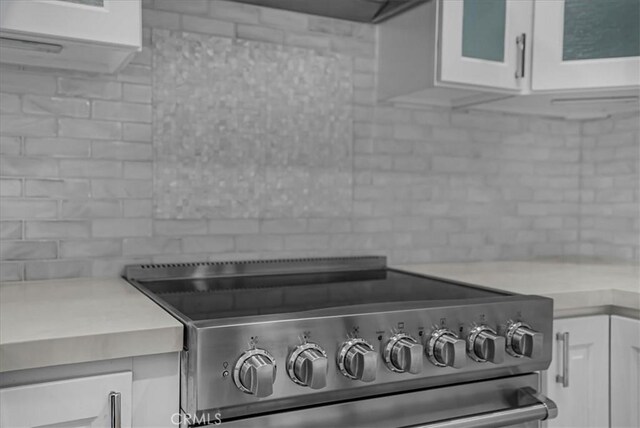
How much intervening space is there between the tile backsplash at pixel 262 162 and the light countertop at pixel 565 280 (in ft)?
0.67

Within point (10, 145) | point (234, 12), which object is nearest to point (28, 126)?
point (10, 145)

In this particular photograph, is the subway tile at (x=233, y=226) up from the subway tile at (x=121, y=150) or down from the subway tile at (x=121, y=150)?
down

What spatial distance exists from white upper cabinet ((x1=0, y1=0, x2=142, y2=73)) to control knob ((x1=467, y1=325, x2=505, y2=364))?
1060mm

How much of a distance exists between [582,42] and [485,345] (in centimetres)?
117

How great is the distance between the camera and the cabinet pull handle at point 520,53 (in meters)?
1.93

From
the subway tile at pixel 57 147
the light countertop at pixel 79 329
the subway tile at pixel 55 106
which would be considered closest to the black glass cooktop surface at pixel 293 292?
the light countertop at pixel 79 329

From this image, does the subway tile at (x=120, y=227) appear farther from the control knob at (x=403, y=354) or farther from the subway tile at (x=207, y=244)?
the control knob at (x=403, y=354)

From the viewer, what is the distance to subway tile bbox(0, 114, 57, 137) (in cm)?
161

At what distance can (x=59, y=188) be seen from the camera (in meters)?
1.67

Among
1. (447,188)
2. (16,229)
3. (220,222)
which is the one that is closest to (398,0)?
(447,188)

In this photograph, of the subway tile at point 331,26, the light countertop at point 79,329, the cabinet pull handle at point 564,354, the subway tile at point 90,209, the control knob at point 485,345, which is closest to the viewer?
the light countertop at point 79,329

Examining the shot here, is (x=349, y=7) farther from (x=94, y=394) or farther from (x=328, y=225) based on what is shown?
(x=94, y=394)

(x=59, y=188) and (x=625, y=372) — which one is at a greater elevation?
(x=59, y=188)

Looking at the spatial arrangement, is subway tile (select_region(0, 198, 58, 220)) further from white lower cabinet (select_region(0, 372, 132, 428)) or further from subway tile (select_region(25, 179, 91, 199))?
white lower cabinet (select_region(0, 372, 132, 428))
